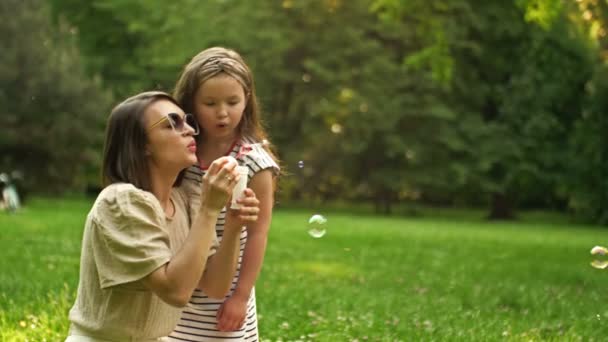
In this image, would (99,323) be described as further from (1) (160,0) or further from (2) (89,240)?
(1) (160,0)

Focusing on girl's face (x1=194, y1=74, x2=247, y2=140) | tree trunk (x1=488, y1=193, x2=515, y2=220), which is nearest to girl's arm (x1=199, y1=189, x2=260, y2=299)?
girl's face (x1=194, y1=74, x2=247, y2=140)

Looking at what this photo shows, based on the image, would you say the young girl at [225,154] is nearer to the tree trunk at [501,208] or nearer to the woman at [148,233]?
the woman at [148,233]

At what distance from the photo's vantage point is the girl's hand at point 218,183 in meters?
2.71

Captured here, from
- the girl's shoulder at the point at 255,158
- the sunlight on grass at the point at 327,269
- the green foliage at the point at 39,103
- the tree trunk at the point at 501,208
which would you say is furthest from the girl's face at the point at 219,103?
the tree trunk at the point at 501,208

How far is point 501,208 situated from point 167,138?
36.5 metres

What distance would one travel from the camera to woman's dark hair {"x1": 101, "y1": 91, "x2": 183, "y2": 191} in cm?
289

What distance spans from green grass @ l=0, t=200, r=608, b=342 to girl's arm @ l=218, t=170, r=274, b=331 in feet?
7.19

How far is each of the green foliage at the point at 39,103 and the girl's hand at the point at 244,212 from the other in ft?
81.8

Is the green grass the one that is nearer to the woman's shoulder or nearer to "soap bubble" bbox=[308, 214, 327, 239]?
"soap bubble" bbox=[308, 214, 327, 239]

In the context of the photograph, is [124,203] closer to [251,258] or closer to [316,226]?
[251,258]

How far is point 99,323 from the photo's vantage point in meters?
2.82

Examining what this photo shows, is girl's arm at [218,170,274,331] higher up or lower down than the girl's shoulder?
lower down

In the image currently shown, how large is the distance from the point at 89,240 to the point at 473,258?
39.0 ft

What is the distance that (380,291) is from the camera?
28.6ft
